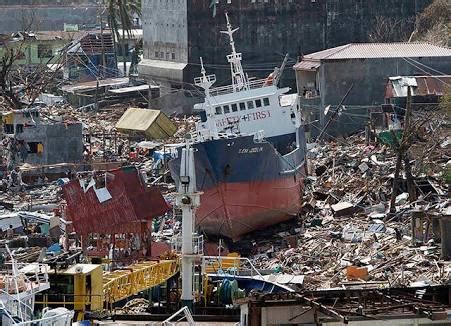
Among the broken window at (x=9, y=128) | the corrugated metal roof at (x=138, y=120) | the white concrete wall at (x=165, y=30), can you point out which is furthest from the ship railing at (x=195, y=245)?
the white concrete wall at (x=165, y=30)

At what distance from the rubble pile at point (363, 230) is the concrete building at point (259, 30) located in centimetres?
2024

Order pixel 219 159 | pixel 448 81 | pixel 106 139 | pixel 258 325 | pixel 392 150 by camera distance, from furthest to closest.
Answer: pixel 106 139
pixel 448 81
pixel 392 150
pixel 219 159
pixel 258 325

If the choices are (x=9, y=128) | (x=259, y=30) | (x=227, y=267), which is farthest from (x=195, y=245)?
(x=259, y=30)

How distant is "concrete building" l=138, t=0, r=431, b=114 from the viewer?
67500 millimetres

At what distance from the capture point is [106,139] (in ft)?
189

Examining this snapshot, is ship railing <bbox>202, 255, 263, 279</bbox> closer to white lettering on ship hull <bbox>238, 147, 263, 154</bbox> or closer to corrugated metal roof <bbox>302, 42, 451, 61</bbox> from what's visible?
white lettering on ship hull <bbox>238, 147, 263, 154</bbox>

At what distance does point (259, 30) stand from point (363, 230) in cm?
3211

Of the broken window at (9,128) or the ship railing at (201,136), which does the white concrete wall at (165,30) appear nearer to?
the broken window at (9,128)

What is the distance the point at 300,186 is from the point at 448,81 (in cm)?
1014

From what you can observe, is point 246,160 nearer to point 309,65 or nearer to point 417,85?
point 417,85

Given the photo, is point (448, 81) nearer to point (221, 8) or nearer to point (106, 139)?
point (106, 139)

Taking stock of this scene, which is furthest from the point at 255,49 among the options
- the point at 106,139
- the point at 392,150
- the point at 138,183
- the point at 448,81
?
the point at 138,183

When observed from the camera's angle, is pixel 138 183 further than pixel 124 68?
No

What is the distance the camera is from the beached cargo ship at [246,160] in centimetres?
4050
